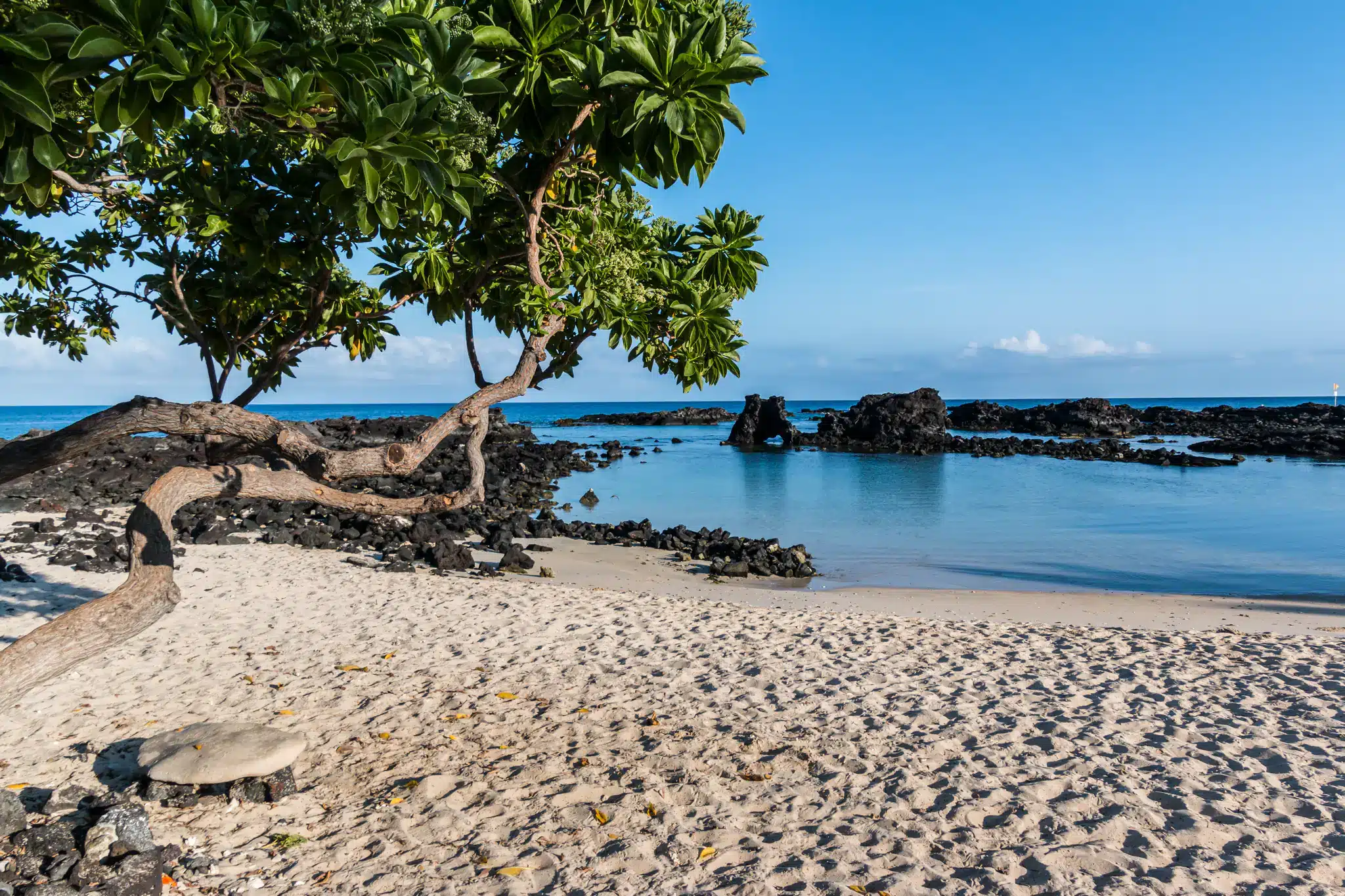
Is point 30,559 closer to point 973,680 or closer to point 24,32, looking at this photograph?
point 24,32

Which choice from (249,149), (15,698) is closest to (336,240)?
(249,149)

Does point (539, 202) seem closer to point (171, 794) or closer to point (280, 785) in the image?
point (280, 785)

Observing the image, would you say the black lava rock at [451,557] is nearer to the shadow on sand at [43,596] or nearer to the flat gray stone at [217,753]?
the shadow on sand at [43,596]

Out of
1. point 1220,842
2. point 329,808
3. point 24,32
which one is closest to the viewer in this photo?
point 24,32

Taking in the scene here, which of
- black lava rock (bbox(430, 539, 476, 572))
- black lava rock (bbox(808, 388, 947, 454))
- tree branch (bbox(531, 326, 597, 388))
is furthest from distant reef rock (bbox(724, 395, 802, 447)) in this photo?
tree branch (bbox(531, 326, 597, 388))

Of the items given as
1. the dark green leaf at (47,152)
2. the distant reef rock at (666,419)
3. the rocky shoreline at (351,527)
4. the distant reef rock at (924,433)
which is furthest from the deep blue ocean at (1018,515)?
the distant reef rock at (666,419)

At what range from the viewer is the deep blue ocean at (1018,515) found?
14133 mm

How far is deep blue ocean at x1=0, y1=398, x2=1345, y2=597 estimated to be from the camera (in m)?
14.1

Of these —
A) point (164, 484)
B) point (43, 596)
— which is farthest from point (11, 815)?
point (43, 596)

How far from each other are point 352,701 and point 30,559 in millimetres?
6795

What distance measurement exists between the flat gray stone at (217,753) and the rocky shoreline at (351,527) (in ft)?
13.9

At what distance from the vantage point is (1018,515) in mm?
21547

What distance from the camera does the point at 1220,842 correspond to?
4207 millimetres

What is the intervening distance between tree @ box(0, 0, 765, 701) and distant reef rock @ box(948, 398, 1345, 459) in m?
44.6
